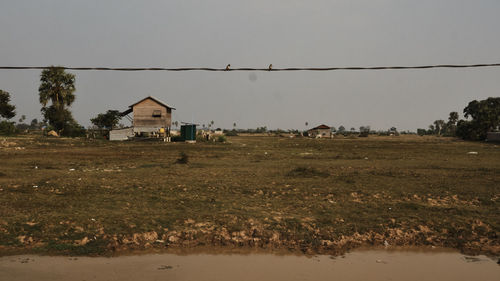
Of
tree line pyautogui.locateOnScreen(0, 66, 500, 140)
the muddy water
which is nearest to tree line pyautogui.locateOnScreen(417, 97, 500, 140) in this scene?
tree line pyautogui.locateOnScreen(0, 66, 500, 140)

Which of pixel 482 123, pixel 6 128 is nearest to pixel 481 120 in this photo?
pixel 482 123

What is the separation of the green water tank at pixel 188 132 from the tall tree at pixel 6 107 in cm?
3591

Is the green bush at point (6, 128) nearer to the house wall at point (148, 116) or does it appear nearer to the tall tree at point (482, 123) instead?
the house wall at point (148, 116)

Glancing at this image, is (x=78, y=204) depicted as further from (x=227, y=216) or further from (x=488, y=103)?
(x=488, y=103)

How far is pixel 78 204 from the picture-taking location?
9242 millimetres

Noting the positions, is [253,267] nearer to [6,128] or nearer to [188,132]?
[188,132]

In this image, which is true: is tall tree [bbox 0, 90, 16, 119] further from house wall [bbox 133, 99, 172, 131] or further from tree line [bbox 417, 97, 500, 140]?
tree line [bbox 417, 97, 500, 140]

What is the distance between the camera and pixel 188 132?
45875 millimetres

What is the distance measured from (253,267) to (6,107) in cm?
6808

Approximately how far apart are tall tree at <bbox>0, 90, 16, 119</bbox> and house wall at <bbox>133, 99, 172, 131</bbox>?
94.6ft

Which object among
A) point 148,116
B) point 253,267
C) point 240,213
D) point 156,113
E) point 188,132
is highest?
point 156,113

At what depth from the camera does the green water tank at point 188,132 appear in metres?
45.6

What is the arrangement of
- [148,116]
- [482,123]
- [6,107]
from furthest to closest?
[482,123] → [6,107] → [148,116]

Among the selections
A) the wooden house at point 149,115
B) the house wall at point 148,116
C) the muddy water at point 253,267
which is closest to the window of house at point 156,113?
the wooden house at point 149,115
